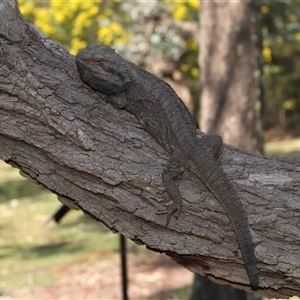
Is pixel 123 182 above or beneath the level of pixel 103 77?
beneath

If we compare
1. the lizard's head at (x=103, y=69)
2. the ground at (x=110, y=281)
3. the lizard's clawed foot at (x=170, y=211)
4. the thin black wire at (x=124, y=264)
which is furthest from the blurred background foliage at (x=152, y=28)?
the lizard's clawed foot at (x=170, y=211)

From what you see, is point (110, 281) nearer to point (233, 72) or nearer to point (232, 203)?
point (233, 72)

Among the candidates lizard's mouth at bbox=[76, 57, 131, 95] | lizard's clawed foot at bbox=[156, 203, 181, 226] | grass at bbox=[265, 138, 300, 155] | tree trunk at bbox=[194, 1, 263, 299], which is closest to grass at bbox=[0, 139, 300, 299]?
tree trunk at bbox=[194, 1, 263, 299]

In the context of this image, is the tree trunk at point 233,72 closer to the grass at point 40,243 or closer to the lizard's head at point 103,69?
the grass at point 40,243

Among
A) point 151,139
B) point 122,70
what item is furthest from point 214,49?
point 151,139

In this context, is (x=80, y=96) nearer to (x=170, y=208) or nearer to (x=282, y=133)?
(x=170, y=208)

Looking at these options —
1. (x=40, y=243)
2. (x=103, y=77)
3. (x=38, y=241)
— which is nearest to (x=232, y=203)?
(x=103, y=77)
